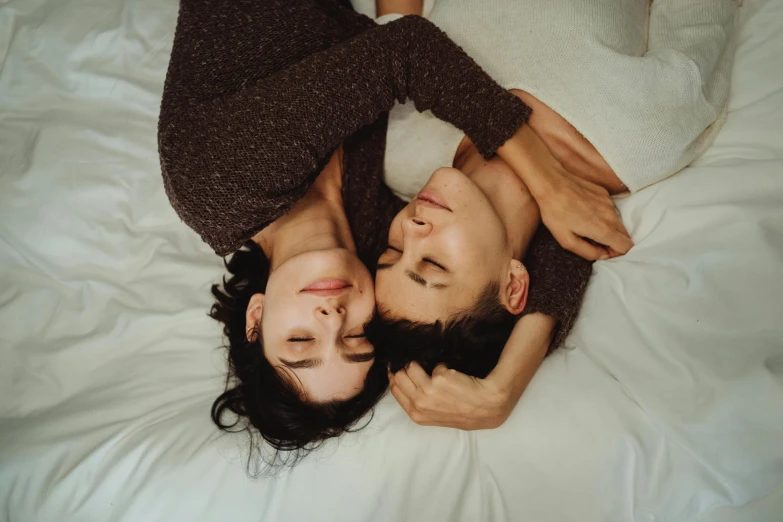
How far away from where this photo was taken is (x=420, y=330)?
97cm

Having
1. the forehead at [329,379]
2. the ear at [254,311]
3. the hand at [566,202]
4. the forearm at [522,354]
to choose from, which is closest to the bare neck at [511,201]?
the hand at [566,202]

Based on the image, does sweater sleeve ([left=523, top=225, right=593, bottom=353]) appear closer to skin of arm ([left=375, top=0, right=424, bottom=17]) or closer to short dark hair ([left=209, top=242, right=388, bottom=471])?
short dark hair ([left=209, top=242, right=388, bottom=471])

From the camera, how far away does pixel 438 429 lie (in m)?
0.96

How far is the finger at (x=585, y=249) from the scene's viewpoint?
104 centimetres

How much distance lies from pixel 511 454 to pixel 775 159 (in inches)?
26.8

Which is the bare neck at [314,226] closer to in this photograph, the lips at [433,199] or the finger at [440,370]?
the lips at [433,199]

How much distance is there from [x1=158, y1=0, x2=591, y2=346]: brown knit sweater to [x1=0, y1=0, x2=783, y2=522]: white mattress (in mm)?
158

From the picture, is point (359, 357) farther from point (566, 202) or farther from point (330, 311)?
point (566, 202)

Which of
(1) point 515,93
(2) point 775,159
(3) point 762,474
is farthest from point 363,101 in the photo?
(3) point 762,474

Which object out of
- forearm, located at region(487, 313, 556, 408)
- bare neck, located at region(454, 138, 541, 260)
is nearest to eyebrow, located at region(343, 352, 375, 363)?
forearm, located at region(487, 313, 556, 408)

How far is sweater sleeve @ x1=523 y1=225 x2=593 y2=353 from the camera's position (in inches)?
39.4

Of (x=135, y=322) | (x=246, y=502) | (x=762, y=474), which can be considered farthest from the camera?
(x=135, y=322)

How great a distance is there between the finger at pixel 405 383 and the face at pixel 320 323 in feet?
0.18

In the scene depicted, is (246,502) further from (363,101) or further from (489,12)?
(489,12)
